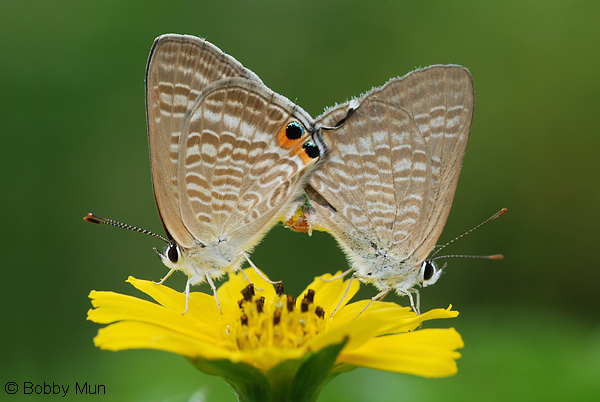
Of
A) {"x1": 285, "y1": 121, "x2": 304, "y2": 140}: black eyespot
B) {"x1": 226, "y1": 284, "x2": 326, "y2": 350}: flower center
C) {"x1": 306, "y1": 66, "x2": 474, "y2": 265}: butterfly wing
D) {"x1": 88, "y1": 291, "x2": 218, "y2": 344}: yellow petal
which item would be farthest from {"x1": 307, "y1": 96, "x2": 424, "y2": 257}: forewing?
{"x1": 88, "y1": 291, "x2": 218, "y2": 344}: yellow petal

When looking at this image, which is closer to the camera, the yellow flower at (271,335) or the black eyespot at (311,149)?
the yellow flower at (271,335)

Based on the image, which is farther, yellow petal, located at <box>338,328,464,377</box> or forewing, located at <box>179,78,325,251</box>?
forewing, located at <box>179,78,325,251</box>

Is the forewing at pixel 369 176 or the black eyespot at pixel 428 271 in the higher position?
the forewing at pixel 369 176

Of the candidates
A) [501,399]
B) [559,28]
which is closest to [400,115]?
[501,399]

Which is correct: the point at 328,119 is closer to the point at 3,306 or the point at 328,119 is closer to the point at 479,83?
the point at 3,306

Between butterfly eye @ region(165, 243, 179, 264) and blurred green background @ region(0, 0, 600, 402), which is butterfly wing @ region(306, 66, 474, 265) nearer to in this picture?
butterfly eye @ region(165, 243, 179, 264)

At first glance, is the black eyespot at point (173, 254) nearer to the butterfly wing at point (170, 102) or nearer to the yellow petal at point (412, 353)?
the butterfly wing at point (170, 102)

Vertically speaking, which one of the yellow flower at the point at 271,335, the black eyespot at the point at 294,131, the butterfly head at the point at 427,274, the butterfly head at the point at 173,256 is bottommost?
the yellow flower at the point at 271,335

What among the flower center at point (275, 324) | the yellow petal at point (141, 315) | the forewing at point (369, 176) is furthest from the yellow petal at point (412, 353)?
the forewing at point (369, 176)
